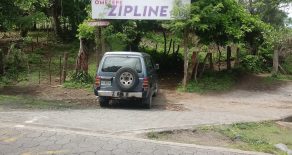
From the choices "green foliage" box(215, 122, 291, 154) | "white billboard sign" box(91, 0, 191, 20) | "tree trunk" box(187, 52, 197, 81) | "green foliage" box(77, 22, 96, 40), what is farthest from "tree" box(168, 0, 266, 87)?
"green foliage" box(215, 122, 291, 154)

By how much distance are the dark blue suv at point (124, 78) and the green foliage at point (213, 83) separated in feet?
16.4

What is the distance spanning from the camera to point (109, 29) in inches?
751

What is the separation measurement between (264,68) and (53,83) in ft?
35.3

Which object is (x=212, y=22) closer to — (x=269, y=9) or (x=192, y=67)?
(x=192, y=67)

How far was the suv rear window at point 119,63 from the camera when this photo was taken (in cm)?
1276

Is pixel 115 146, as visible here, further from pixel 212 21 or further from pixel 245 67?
pixel 245 67

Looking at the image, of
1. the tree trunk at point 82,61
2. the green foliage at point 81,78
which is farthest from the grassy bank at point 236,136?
the tree trunk at point 82,61

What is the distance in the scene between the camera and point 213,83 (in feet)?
61.4

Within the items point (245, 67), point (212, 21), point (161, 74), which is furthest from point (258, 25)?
point (161, 74)

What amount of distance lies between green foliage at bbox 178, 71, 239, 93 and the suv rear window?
507 centimetres

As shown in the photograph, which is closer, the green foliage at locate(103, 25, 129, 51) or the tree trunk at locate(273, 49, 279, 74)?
the green foliage at locate(103, 25, 129, 51)

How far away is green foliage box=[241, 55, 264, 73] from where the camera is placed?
22.2m

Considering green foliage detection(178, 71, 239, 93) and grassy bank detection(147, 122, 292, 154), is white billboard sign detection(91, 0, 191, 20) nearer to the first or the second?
green foliage detection(178, 71, 239, 93)

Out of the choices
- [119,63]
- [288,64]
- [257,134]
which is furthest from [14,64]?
[288,64]
